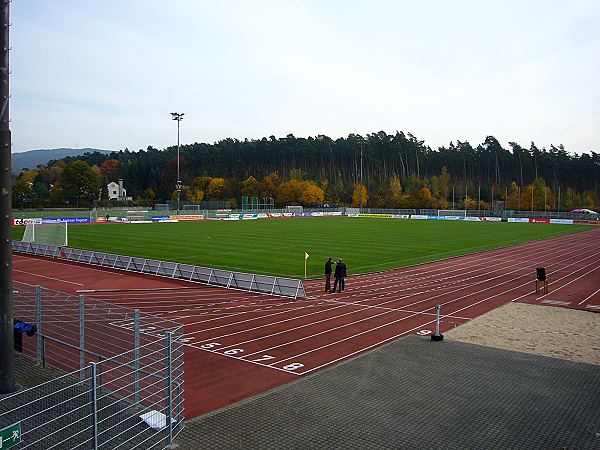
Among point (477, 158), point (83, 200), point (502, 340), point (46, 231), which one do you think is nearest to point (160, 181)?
point (83, 200)

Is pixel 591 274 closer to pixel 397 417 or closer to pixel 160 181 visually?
pixel 397 417

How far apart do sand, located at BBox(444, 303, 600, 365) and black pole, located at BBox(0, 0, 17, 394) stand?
440 inches

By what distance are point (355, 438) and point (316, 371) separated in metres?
3.92

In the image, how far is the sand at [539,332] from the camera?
13.7m

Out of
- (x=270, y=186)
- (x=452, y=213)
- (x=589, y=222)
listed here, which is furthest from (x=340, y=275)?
(x=270, y=186)

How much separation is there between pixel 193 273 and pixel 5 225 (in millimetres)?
16771

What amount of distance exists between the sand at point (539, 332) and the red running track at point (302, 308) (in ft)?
3.22

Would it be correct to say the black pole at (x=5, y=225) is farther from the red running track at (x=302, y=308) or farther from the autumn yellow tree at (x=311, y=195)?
the autumn yellow tree at (x=311, y=195)

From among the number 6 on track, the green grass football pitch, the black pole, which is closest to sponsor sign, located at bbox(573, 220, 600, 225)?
the green grass football pitch

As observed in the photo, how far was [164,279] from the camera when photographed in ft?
84.0

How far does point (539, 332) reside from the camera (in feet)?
51.3

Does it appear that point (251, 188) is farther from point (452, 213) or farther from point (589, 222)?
point (589, 222)

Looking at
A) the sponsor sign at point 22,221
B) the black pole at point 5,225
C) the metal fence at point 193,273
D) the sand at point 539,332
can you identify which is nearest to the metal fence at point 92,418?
the black pole at point 5,225

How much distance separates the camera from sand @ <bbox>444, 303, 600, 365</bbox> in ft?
44.9
